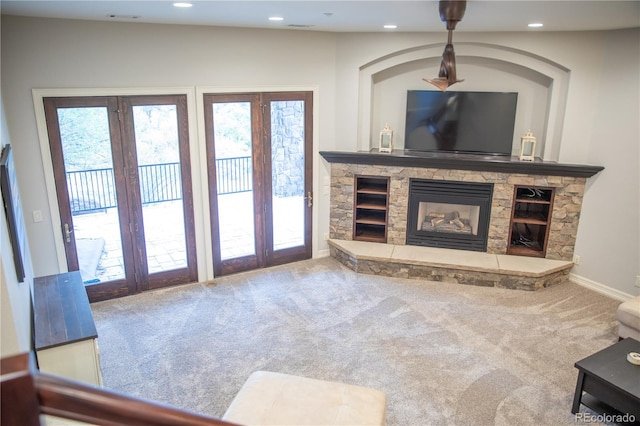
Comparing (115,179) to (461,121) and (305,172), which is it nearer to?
(305,172)

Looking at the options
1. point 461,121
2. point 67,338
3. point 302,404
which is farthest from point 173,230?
point 461,121

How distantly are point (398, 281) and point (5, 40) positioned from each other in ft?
15.6

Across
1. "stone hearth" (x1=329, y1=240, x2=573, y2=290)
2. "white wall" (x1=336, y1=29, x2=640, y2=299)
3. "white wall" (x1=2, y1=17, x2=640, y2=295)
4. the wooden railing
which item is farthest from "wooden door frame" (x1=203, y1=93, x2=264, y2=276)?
the wooden railing

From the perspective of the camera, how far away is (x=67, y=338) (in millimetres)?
3113

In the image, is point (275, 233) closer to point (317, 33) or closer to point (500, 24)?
point (317, 33)

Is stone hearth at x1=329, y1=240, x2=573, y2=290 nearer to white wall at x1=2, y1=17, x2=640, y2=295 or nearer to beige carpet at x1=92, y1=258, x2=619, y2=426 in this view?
beige carpet at x1=92, y1=258, x2=619, y2=426

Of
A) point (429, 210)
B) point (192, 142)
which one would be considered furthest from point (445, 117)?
point (192, 142)

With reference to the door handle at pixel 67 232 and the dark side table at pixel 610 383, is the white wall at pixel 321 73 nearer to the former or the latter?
the door handle at pixel 67 232

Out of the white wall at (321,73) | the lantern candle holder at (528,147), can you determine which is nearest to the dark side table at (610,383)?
the white wall at (321,73)

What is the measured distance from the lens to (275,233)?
611 cm

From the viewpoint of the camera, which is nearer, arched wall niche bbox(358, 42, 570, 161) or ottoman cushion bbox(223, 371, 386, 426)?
ottoman cushion bbox(223, 371, 386, 426)

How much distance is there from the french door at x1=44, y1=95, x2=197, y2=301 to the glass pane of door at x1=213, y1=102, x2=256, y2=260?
0.39 metres

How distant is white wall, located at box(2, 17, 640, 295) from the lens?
4320 mm

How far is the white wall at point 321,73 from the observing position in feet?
14.2
